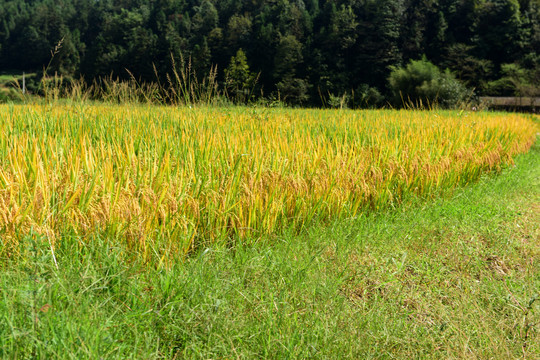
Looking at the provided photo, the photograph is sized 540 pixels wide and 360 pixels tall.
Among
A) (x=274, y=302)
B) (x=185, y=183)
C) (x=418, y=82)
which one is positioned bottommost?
(x=274, y=302)

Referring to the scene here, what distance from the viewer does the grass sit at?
59.9 inches

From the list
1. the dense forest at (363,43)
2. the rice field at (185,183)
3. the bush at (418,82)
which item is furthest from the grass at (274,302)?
the dense forest at (363,43)

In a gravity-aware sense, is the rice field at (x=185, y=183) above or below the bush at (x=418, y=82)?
below

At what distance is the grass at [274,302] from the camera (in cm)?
152

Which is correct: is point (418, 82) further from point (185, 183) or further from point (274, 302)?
point (274, 302)

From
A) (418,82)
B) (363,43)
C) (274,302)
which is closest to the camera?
(274,302)

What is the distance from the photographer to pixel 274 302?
5.97 ft

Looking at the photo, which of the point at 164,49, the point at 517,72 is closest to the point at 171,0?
the point at 164,49

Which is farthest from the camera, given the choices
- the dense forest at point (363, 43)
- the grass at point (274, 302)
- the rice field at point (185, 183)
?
the dense forest at point (363, 43)

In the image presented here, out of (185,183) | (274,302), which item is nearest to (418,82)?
→ (185,183)

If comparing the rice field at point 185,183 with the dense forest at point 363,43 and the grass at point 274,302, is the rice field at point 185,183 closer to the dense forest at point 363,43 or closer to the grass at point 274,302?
the grass at point 274,302

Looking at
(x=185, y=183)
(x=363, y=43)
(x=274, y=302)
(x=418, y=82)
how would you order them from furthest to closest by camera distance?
1. (x=363, y=43)
2. (x=418, y=82)
3. (x=185, y=183)
4. (x=274, y=302)

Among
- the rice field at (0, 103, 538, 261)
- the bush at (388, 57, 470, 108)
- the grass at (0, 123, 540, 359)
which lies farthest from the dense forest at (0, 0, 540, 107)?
the grass at (0, 123, 540, 359)

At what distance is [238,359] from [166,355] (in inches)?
11.3
